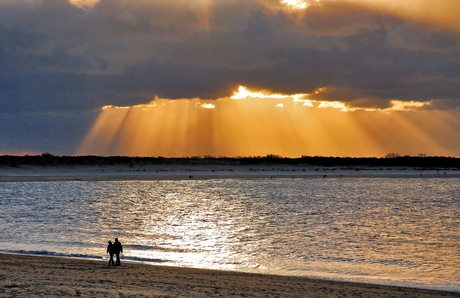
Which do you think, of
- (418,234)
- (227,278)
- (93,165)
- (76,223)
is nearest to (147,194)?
(76,223)

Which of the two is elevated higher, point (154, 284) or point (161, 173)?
point (161, 173)

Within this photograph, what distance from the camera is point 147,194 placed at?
3049 inches

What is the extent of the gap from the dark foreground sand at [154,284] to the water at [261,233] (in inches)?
98.9

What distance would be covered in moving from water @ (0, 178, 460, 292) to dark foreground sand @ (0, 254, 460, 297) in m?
2.51

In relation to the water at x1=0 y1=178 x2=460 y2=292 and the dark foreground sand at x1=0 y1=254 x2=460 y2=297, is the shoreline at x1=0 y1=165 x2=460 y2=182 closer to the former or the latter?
the water at x1=0 y1=178 x2=460 y2=292

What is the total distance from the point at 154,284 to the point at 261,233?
20.2 m

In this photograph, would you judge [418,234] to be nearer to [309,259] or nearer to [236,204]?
[309,259]

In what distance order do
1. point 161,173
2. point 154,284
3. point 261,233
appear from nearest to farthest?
1. point 154,284
2. point 261,233
3. point 161,173

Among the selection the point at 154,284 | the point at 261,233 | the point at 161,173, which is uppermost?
the point at 161,173

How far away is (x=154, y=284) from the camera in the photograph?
19.9 m

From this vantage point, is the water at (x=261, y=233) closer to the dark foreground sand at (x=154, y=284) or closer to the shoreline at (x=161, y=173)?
the dark foreground sand at (x=154, y=284)

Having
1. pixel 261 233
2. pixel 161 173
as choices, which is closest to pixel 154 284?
pixel 261 233

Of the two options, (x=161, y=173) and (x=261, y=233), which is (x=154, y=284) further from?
(x=161, y=173)

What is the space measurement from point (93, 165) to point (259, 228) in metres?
130
